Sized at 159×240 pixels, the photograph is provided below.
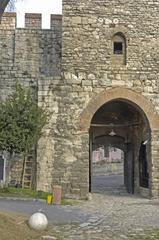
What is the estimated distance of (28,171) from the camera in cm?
1400

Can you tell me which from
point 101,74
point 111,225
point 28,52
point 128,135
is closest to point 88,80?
point 101,74

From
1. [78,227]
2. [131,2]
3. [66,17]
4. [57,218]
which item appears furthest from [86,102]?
[78,227]

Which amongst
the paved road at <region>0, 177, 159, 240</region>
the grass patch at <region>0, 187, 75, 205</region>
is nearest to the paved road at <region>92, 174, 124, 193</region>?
the grass patch at <region>0, 187, 75, 205</region>

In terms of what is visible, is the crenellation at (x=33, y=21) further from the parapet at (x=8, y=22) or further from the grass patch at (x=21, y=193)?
the grass patch at (x=21, y=193)

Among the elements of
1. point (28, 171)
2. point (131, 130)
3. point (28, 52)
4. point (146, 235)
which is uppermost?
point (28, 52)

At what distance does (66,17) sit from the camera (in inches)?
542

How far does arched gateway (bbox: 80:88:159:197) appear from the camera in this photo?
1336 centimetres

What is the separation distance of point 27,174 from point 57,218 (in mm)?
5848

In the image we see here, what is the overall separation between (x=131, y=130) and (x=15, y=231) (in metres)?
11.6

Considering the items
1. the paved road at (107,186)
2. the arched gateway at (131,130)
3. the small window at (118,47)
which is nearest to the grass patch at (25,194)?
the arched gateway at (131,130)

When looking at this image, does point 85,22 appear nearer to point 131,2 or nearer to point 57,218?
point 131,2

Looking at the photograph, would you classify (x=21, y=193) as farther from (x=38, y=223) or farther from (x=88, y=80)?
(x=38, y=223)

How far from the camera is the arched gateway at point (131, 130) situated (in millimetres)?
13359

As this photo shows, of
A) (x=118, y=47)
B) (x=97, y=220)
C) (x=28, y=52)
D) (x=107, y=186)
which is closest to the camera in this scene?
(x=97, y=220)
